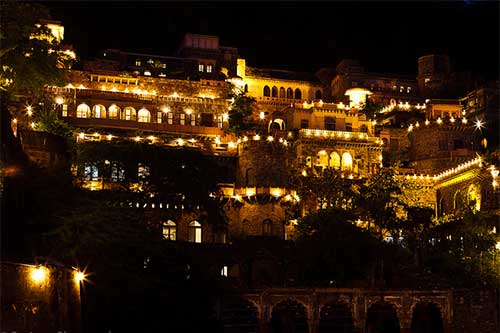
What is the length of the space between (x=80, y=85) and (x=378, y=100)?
3776 cm

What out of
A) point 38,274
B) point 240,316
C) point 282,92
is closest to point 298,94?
point 282,92

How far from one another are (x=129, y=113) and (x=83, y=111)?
170 inches

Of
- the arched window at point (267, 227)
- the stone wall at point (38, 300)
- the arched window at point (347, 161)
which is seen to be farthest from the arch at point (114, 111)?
the stone wall at point (38, 300)

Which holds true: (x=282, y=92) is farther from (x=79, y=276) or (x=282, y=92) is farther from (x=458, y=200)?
(x=79, y=276)

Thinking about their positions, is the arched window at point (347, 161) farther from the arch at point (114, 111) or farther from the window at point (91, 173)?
the window at point (91, 173)

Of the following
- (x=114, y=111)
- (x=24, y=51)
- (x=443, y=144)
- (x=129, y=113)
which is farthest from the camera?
(x=443, y=144)

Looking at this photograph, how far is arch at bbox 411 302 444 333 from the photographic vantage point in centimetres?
5156

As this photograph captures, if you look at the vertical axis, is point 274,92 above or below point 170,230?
above

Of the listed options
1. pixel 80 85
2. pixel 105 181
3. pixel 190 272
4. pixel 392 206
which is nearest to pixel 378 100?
pixel 392 206

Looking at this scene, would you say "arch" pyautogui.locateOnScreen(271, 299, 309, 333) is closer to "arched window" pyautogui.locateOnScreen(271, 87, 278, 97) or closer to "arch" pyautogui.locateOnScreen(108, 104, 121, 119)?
"arch" pyautogui.locateOnScreen(108, 104, 121, 119)

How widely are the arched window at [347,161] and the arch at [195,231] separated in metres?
17.0

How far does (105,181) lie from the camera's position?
53000 millimetres

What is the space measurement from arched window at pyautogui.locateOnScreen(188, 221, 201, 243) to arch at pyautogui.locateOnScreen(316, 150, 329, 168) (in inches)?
588

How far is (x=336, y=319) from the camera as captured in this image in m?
52.0
